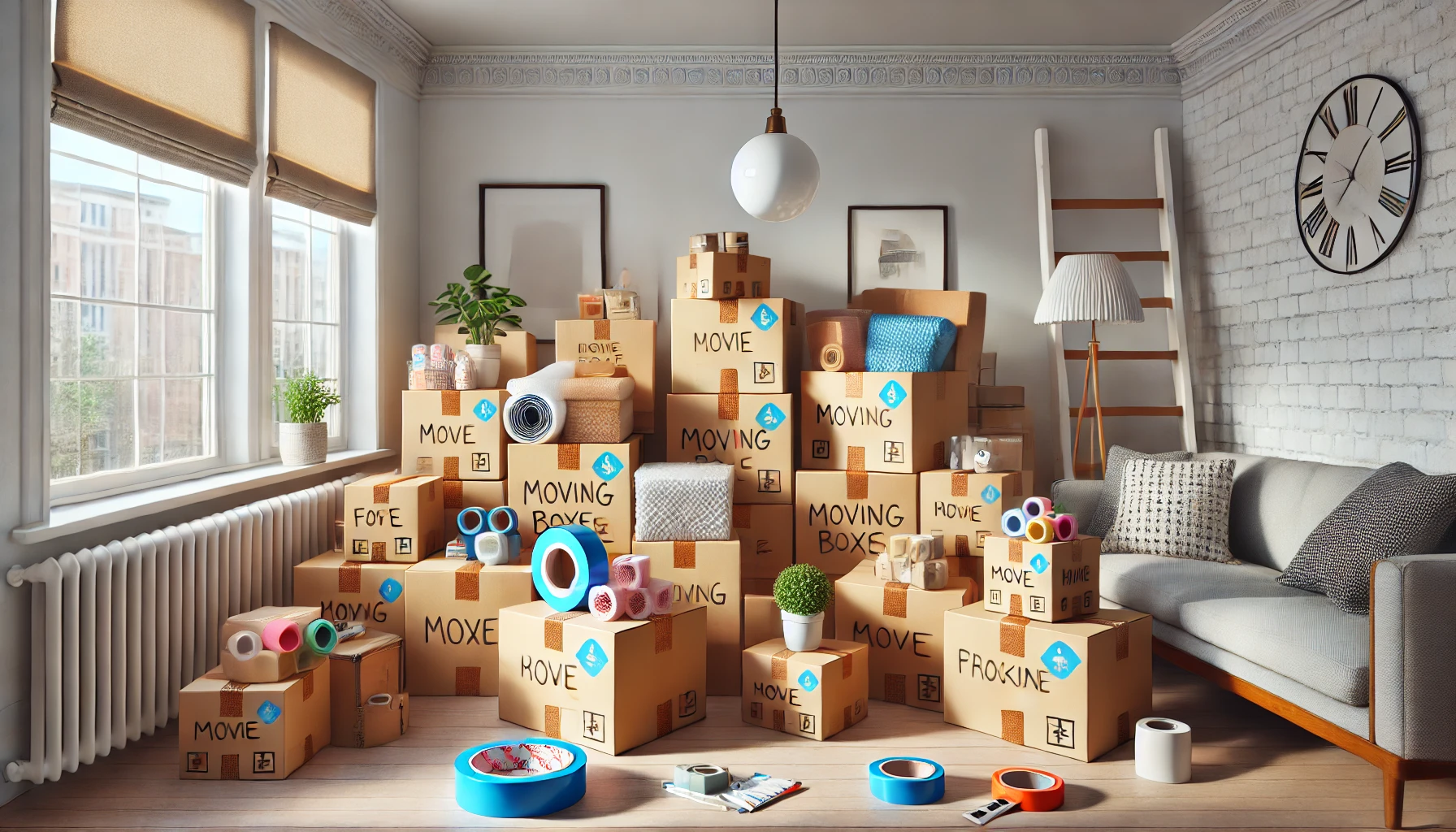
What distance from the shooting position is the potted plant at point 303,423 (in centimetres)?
339

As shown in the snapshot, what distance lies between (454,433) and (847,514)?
148 cm

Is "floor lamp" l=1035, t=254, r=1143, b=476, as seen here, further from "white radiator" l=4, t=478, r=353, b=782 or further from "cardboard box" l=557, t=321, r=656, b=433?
"white radiator" l=4, t=478, r=353, b=782

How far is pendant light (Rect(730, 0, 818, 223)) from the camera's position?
9.00ft

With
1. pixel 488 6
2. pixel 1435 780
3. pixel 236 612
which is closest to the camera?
pixel 1435 780

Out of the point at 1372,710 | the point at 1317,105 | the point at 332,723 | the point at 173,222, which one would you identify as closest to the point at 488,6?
the point at 173,222

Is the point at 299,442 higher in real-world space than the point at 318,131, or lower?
lower

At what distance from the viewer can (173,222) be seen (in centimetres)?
300

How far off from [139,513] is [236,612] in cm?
54

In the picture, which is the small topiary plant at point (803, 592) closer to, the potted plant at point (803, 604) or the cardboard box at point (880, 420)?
the potted plant at point (803, 604)

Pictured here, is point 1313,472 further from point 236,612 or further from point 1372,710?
point 236,612

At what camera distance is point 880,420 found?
11.6ft

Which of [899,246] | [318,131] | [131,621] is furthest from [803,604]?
[318,131]

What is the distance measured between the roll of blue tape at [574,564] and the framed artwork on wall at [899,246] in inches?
79.3

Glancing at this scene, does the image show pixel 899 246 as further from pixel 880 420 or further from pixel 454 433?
pixel 454 433
